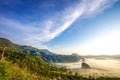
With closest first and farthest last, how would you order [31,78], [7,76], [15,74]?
1. [7,76]
2. [15,74]
3. [31,78]

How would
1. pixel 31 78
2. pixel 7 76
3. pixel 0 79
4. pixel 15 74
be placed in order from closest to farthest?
1. pixel 0 79
2. pixel 7 76
3. pixel 15 74
4. pixel 31 78

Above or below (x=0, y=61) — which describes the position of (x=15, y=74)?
below

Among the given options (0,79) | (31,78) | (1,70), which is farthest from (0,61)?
(31,78)

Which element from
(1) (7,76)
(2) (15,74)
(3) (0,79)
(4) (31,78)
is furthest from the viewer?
(4) (31,78)

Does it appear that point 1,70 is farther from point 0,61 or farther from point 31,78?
point 31,78

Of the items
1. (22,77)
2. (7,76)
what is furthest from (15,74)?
(7,76)

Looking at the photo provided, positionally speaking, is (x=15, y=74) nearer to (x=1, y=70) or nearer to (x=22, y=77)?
(x=22, y=77)

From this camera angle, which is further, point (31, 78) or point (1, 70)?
point (31, 78)

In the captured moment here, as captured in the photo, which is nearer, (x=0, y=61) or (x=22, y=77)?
(x=0, y=61)

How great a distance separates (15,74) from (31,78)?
162 centimetres

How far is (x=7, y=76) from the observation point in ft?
31.4

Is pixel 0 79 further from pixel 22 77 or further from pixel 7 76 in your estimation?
pixel 22 77

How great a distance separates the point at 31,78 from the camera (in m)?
12.1

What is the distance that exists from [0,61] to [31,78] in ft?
9.37
